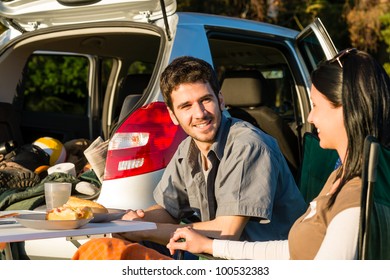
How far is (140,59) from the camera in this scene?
282 inches

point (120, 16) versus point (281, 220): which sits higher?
point (120, 16)

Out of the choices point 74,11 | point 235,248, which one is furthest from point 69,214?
point 74,11

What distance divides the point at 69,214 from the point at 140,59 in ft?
13.2

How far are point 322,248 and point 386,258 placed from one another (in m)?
0.22

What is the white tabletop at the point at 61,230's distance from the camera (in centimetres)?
302

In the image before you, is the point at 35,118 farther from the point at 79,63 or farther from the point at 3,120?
the point at 79,63

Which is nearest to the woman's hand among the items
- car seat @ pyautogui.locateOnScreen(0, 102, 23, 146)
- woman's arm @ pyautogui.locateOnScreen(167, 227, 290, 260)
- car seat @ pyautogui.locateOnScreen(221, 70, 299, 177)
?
woman's arm @ pyautogui.locateOnScreen(167, 227, 290, 260)

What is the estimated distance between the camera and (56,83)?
14492 millimetres

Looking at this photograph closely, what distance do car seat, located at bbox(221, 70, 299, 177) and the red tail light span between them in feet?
5.31

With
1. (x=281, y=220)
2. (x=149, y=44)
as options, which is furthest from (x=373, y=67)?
(x=149, y=44)

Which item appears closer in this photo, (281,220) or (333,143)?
(333,143)

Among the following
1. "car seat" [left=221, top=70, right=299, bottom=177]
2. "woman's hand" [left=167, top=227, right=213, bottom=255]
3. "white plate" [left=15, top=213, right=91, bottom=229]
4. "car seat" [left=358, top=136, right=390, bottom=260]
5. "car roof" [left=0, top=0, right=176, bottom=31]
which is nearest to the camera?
"car seat" [left=358, top=136, right=390, bottom=260]

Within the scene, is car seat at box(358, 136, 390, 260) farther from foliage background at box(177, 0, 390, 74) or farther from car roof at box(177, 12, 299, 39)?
foliage background at box(177, 0, 390, 74)

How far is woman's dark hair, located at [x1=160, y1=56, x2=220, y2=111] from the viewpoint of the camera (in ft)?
12.4
